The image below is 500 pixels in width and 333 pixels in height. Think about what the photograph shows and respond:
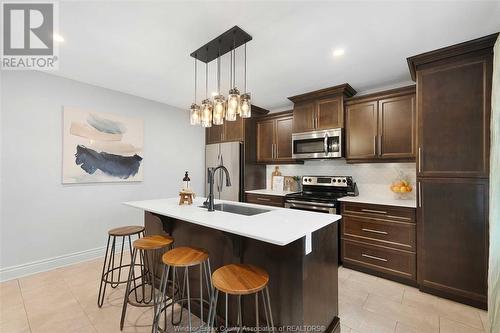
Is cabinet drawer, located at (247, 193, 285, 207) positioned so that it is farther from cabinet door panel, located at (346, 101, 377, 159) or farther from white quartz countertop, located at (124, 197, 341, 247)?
white quartz countertop, located at (124, 197, 341, 247)

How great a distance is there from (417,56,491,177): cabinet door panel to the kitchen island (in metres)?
1.45

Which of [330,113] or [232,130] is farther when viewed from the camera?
[232,130]

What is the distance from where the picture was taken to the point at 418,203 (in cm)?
241

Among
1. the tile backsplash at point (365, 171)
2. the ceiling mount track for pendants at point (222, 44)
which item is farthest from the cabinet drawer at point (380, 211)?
the ceiling mount track for pendants at point (222, 44)

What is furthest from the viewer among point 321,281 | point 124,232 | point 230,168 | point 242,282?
point 230,168

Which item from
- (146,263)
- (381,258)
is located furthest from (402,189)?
(146,263)

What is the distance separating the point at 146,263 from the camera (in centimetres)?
247

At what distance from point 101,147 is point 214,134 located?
1999 millimetres

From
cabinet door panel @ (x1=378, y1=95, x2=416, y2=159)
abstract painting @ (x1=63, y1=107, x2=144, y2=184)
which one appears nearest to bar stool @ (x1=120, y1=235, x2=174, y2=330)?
abstract painting @ (x1=63, y1=107, x2=144, y2=184)

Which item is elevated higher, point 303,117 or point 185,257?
point 303,117

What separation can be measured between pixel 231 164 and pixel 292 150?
A: 1.14 meters

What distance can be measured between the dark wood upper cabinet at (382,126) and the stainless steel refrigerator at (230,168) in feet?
5.91

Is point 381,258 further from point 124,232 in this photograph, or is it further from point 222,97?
point 124,232

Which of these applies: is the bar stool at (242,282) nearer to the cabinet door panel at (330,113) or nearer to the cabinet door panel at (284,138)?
the cabinet door panel at (330,113)
